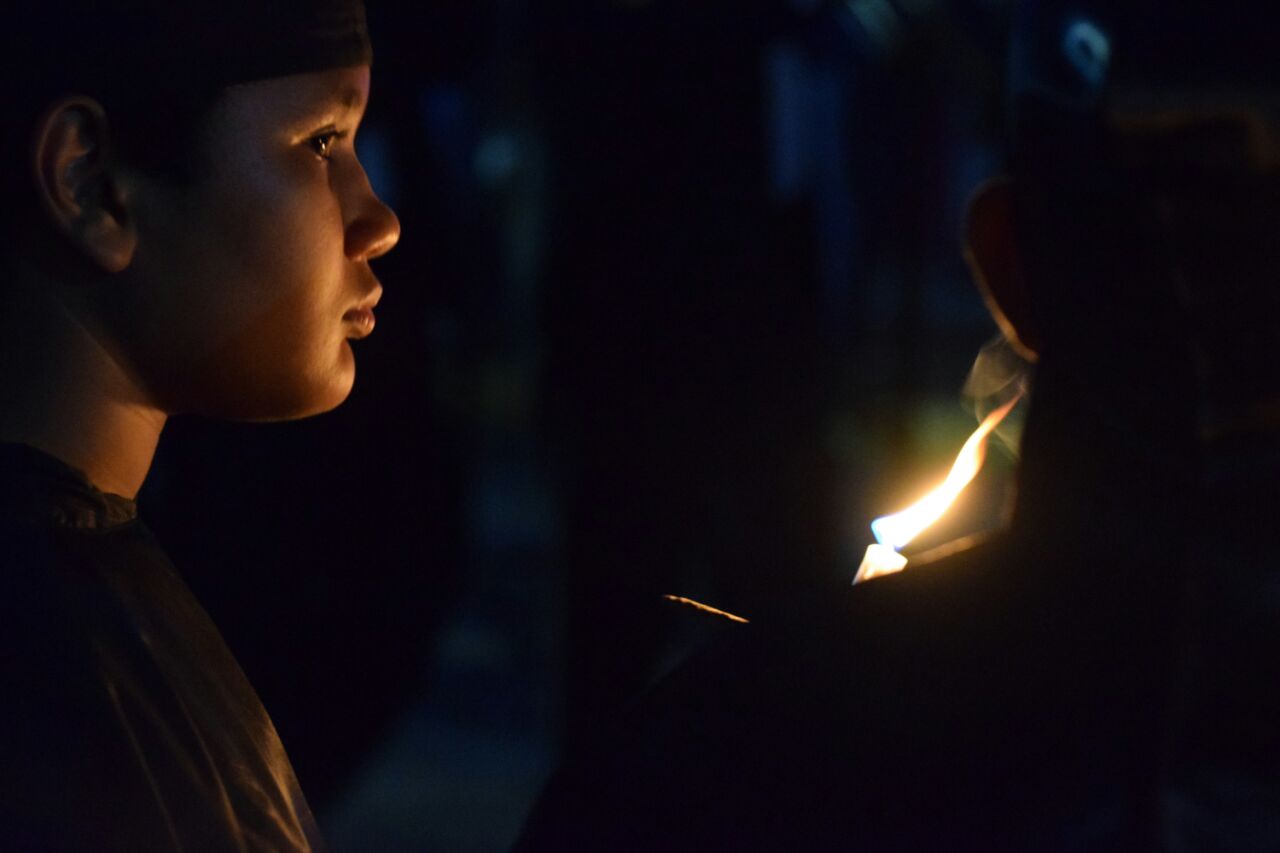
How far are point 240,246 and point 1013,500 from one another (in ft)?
2.60

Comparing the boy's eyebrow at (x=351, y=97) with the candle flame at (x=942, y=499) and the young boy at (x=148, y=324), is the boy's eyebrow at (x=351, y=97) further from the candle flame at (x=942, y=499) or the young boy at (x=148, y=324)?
the candle flame at (x=942, y=499)

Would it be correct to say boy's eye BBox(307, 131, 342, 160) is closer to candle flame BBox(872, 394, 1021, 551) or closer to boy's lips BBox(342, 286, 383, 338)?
boy's lips BBox(342, 286, 383, 338)

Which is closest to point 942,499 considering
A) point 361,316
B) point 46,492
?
point 361,316

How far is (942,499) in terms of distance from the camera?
125 centimetres

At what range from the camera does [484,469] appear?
8.64 meters

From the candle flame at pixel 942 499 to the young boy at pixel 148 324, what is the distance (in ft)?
2.02

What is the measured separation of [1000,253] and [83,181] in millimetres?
820

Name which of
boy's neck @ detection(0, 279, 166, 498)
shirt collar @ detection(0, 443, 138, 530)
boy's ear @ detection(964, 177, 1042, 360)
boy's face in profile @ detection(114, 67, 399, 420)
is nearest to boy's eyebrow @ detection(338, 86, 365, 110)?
boy's face in profile @ detection(114, 67, 399, 420)

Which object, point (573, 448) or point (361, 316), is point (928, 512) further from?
point (573, 448)

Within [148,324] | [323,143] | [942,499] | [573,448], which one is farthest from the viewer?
[573,448]

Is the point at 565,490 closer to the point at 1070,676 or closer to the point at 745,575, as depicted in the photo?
the point at 745,575

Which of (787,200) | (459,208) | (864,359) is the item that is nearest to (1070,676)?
(787,200)

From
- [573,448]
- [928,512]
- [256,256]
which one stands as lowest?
[573,448]

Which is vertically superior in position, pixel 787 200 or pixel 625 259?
pixel 787 200
